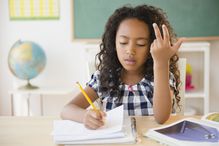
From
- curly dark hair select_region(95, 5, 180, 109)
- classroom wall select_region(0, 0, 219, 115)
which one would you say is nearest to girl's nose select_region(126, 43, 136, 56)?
curly dark hair select_region(95, 5, 180, 109)

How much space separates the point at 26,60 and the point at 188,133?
182 cm

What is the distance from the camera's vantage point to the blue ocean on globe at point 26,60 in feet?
8.20

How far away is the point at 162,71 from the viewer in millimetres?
1065

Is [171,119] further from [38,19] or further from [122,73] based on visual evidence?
[38,19]

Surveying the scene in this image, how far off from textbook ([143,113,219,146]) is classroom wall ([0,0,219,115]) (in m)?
1.82

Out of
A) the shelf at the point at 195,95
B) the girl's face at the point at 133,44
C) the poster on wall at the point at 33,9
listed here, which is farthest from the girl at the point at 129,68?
the poster on wall at the point at 33,9

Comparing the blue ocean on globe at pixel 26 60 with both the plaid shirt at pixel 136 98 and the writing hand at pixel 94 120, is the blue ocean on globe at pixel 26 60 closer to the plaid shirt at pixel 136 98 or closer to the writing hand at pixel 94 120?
the plaid shirt at pixel 136 98

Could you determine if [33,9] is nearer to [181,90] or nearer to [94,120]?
[181,90]

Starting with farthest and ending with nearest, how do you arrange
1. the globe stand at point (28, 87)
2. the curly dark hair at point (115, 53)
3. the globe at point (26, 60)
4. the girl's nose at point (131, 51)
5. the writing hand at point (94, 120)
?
the globe stand at point (28, 87), the globe at point (26, 60), the curly dark hair at point (115, 53), the girl's nose at point (131, 51), the writing hand at point (94, 120)

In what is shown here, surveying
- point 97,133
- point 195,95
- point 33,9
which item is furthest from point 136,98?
point 33,9

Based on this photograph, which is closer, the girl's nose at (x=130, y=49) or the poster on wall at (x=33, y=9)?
the girl's nose at (x=130, y=49)

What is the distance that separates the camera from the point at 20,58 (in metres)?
2.50

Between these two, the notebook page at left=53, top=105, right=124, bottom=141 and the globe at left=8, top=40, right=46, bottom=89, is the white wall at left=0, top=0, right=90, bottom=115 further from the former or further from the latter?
the notebook page at left=53, top=105, right=124, bottom=141

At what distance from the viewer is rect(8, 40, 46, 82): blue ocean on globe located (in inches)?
98.4
